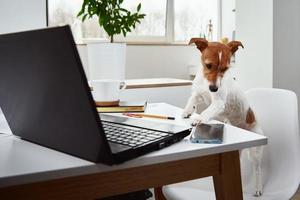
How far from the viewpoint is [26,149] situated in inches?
26.4

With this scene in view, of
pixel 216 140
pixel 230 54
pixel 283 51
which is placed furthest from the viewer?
pixel 283 51

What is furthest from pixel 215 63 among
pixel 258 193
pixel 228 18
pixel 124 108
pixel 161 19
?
pixel 228 18

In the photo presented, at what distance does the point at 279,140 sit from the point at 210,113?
401 mm

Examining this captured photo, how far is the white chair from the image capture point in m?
1.10

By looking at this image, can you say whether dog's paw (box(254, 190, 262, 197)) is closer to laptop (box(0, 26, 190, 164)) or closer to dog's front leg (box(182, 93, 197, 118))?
dog's front leg (box(182, 93, 197, 118))

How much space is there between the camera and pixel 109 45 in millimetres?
1456

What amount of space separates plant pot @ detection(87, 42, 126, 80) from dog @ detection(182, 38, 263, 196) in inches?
20.6

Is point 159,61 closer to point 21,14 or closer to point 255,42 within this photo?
point 255,42

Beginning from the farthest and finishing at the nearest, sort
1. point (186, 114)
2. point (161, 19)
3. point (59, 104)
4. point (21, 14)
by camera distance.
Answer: point (161, 19), point (21, 14), point (186, 114), point (59, 104)

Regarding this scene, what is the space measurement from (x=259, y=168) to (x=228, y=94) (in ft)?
1.04

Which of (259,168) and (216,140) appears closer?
(216,140)

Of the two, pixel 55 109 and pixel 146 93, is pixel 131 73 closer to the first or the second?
pixel 146 93

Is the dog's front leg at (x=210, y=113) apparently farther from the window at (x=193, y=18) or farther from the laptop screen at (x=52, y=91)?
the window at (x=193, y=18)

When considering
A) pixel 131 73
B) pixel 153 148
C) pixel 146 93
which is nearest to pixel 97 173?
pixel 153 148
